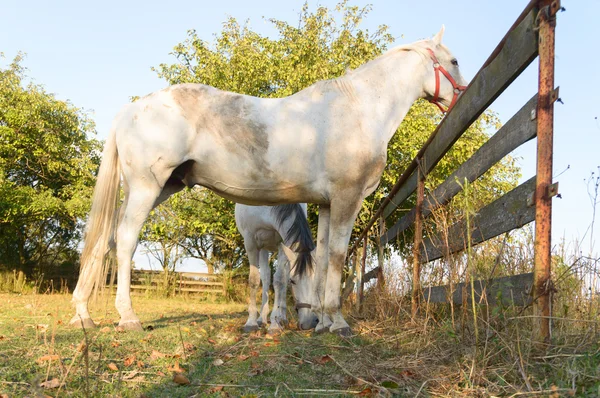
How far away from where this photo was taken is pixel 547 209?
8.52ft

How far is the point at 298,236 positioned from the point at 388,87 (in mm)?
1914

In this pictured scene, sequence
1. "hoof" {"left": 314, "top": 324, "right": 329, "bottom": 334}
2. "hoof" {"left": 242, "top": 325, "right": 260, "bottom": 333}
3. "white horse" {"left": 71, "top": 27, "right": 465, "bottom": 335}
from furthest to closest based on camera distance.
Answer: "hoof" {"left": 242, "top": 325, "right": 260, "bottom": 333} < "hoof" {"left": 314, "top": 324, "right": 329, "bottom": 334} < "white horse" {"left": 71, "top": 27, "right": 465, "bottom": 335}

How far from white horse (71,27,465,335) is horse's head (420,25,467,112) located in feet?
2.33

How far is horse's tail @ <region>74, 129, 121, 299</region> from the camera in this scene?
4543 millimetres

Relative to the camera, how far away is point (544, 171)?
2.63 m

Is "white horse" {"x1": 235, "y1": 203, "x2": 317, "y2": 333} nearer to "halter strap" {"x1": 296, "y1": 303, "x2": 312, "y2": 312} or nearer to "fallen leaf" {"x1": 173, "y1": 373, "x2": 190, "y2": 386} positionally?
"halter strap" {"x1": 296, "y1": 303, "x2": 312, "y2": 312}

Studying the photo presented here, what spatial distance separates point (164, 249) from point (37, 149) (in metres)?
5.90

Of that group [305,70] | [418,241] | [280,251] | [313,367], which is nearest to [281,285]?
[280,251]

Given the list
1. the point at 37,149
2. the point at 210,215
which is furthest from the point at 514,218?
the point at 37,149

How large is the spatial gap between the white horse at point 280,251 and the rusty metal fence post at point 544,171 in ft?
10.0

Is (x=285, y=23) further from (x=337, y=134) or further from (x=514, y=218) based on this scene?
(x=514, y=218)

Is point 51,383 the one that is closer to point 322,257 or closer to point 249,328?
point 322,257

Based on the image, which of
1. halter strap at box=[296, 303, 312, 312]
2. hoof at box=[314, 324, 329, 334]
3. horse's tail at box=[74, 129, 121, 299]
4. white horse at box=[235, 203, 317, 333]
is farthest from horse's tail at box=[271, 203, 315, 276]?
horse's tail at box=[74, 129, 121, 299]

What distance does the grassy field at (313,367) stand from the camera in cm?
223
